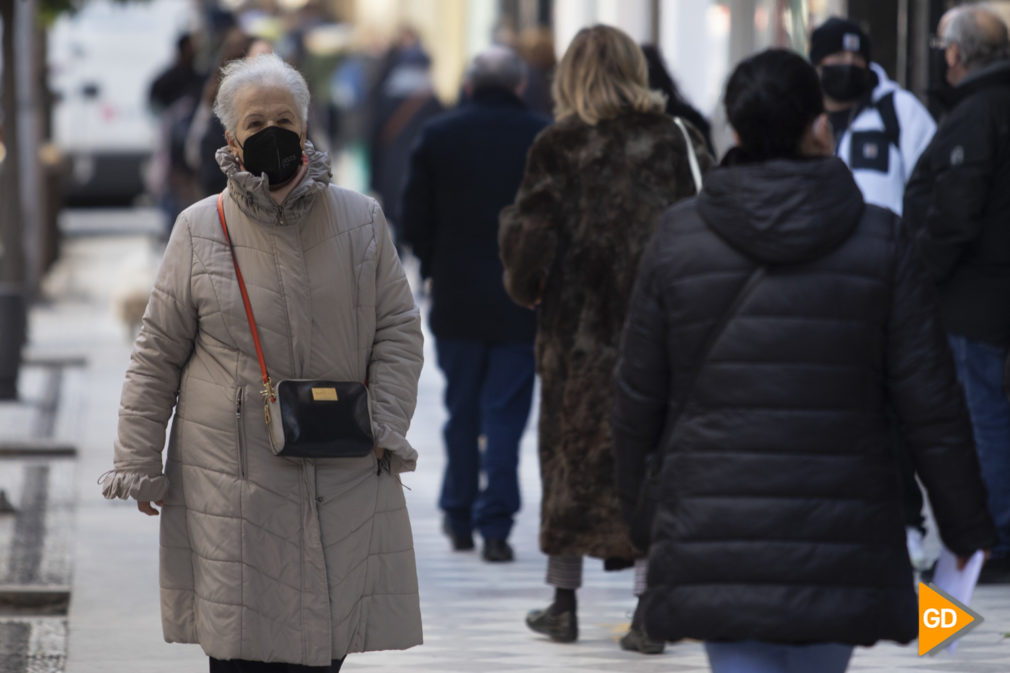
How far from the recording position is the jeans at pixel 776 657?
367cm

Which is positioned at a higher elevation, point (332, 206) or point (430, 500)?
point (332, 206)

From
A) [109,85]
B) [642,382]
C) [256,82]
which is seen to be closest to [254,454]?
[256,82]

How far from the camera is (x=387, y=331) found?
439cm

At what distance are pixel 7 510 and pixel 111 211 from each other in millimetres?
22246

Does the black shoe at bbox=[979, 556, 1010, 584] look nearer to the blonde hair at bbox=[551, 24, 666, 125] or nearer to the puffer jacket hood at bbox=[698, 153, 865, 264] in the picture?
the blonde hair at bbox=[551, 24, 666, 125]

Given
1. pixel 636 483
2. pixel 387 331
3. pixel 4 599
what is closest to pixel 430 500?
pixel 4 599

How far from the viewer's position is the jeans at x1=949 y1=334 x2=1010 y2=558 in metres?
7.07

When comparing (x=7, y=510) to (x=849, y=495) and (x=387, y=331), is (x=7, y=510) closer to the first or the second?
(x=387, y=331)

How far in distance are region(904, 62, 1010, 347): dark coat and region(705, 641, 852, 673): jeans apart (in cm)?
339

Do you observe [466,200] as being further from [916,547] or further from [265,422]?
[265,422]

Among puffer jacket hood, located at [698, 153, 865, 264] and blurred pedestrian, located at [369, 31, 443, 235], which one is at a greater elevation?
puffer jacket hood, located at [698, 153, 865, 264]

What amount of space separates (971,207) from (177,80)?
445 inches

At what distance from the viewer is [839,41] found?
296 inches

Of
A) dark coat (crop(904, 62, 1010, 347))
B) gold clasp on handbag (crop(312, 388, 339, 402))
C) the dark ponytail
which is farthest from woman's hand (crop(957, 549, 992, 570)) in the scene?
dark coat (crop(904, 62, 1010, 347))
